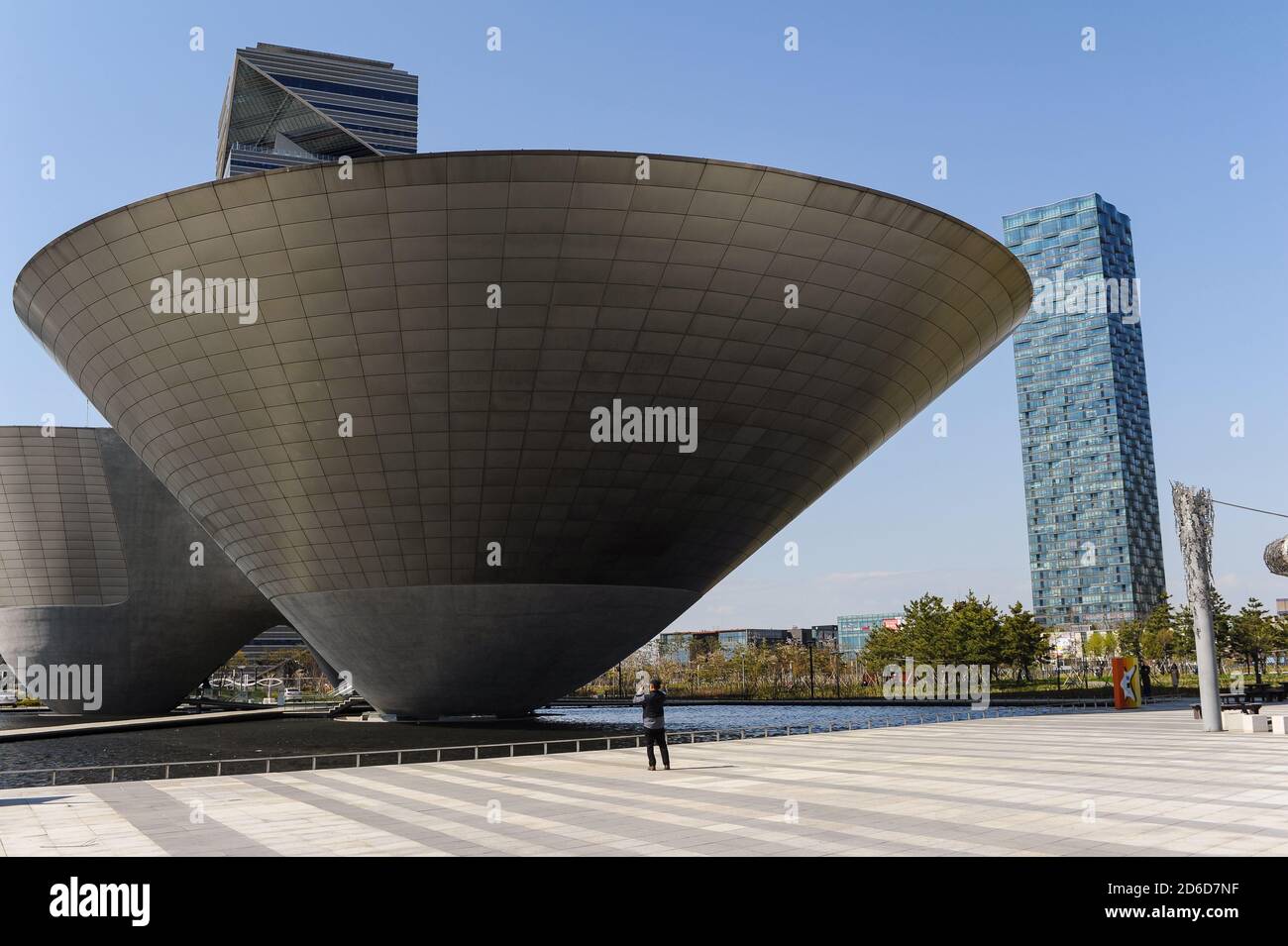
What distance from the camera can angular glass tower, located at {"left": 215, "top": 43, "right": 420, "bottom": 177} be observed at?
141 metres

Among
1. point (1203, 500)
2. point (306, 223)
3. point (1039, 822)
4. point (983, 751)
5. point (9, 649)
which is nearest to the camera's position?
point (1039, 822)

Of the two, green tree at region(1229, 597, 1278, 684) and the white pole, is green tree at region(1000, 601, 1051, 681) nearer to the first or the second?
green tree at region(1229, 597, 1278, 684)

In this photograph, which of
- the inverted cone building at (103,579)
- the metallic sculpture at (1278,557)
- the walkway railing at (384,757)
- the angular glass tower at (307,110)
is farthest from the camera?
the angular glass tower at (307,110)

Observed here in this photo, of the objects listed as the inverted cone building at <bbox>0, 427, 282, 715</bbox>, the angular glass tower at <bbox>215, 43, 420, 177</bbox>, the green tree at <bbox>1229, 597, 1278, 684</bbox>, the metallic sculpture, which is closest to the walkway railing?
the metallic sculpture

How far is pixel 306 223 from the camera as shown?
22906 mm

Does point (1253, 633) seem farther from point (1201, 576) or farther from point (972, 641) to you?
point (1201, 576)

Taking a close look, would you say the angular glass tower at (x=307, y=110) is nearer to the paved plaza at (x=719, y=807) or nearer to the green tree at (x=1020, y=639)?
the green tree at (x=1020, y=639)

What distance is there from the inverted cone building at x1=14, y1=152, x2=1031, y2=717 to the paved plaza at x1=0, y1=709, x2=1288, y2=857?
9587 millimetres

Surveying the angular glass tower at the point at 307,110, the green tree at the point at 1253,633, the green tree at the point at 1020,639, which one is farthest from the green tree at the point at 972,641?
the angular glass tower at the point at 307,110

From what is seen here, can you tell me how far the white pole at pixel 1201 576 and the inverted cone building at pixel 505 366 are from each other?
7.18 meters

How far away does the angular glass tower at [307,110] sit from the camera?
463ft

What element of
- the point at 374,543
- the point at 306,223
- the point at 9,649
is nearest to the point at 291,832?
the point at 306,223
